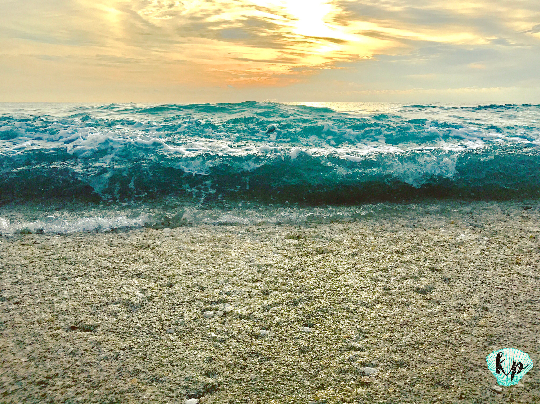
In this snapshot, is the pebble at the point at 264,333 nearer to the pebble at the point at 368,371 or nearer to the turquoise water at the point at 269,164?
the pebble at the point at 368,371

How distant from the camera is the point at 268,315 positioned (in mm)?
3154

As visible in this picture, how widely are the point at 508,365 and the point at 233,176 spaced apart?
17.9 feet

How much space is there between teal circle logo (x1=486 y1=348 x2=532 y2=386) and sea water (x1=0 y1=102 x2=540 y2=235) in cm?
305

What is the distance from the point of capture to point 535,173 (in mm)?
7176

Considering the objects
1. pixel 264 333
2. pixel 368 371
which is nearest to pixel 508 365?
pixel 368 371

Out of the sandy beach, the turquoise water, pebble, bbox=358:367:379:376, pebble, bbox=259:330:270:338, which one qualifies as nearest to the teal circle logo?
the sandy beach

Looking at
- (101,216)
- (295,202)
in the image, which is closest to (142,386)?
(101,216)

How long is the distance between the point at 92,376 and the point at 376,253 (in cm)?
303

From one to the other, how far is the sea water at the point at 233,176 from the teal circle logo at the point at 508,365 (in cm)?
305

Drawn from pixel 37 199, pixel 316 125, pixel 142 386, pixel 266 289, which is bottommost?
pixel 142 386

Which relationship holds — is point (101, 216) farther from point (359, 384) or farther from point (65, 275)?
point (359, 384)

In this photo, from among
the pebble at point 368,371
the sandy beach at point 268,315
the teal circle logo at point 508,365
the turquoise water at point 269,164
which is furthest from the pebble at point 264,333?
the turquoise water at point 269,164

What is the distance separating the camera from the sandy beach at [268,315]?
8.00 ft

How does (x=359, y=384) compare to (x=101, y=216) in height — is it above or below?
below
